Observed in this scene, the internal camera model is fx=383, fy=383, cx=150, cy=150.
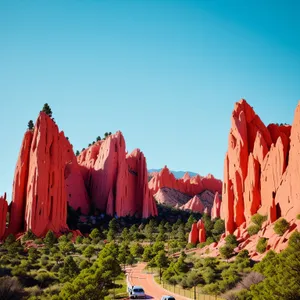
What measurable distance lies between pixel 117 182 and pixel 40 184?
26729mm

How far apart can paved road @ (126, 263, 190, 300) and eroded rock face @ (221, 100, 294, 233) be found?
15122mm

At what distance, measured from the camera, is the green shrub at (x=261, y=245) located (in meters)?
42.1

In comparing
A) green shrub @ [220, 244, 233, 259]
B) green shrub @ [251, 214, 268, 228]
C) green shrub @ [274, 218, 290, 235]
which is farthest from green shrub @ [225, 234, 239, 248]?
green shrub @ [274, 218, 290, 235]

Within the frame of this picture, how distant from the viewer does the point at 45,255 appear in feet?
165

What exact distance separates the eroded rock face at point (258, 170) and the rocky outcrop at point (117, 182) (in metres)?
37.7

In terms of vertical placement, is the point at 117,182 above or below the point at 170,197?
above

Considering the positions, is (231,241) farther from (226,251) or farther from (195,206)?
(195,206)

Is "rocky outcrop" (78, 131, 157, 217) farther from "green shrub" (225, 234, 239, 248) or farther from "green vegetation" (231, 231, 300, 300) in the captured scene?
"green vegetation" (231, 231, 300, 300)

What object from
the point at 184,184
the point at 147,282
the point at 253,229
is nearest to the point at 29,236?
the point at 147,282

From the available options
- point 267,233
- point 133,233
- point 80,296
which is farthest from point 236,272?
point 133,233

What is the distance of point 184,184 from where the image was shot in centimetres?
13350

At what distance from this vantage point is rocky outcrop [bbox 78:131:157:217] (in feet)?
302

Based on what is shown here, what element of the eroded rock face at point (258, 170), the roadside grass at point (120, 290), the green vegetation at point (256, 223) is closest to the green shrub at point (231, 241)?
the green vegetation at point (256, 223)

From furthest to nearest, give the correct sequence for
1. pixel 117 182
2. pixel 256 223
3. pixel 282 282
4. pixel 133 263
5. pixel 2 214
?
pixel 117 182, pixel 2 214, pixel 133 263, pixel 256 223, pixel 282 282
